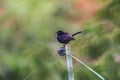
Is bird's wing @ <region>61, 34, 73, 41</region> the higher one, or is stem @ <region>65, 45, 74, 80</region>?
bird's wing @ <region>61, 34, 73, 41</region>

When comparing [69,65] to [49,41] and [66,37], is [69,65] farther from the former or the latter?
[49,41]

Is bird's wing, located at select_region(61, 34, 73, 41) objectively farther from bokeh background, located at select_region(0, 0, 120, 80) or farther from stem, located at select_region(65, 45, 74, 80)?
bokeh background, located at select_region(0, 0, 120, 80)

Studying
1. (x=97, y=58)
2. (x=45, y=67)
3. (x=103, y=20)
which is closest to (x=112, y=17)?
(x=103, y=20)

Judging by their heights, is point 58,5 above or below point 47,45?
above

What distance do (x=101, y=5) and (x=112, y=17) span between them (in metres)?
0.08

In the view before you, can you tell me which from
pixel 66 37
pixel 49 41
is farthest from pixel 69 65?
pixel 49 41

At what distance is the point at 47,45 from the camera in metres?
1.15

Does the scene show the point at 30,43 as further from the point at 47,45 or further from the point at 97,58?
the point at 97,58

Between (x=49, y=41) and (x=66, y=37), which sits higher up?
(x=49, y=41)

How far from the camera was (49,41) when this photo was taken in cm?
118

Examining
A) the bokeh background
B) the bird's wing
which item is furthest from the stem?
the bokeh background

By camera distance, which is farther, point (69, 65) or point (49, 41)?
point (49, 41)

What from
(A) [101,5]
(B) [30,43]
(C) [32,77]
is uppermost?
(A) [101,5]

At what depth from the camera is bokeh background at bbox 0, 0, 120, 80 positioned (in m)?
1.12
